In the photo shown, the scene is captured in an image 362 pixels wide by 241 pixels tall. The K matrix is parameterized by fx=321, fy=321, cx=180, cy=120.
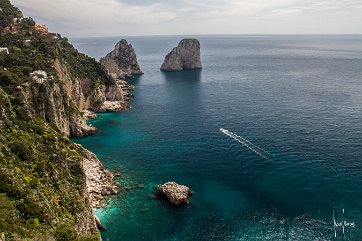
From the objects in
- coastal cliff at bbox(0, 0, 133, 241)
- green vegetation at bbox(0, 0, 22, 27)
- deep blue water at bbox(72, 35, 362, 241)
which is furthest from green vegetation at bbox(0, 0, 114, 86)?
deep blue water at bbox(72, 35, 362, 241)

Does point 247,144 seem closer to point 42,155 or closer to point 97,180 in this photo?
point 97,180

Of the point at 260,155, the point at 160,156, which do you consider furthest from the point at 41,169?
the point at 260,155

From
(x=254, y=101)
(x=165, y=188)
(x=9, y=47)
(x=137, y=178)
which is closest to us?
(x=165, y=188)

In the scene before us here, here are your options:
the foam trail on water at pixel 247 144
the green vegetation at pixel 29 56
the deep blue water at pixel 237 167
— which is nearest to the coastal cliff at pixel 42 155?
the green vegetation at pixel 29 56

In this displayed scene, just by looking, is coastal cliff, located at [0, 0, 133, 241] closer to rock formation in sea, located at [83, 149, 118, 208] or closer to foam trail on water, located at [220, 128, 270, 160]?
rock formation in sea, located at [83, 149, 118, 208]

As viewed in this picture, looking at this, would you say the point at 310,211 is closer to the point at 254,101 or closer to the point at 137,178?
the point at 137,178

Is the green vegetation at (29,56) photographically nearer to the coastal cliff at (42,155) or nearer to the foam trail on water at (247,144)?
the coastal cliff at (42,155)
